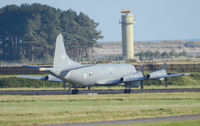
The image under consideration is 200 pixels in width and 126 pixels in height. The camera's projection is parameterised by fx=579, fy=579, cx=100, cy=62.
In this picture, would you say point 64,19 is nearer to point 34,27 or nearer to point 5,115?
point 34,27

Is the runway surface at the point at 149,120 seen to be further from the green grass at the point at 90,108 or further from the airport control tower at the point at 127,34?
the airport control tower at the point at 127,34

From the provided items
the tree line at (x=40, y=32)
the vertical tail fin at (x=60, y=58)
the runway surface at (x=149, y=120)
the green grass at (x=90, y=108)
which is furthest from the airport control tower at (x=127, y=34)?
the runway surface at (x=149, y=120)

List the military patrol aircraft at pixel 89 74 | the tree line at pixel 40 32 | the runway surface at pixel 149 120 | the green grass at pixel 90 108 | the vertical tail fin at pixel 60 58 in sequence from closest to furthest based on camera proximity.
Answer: the runway surface at pixel 149 120, the green grass at pixel 90 108, the vertical tail fin at pixel 60 58, the military patrol aircraft at pixel 89 74, the tree line at pixel 40 32

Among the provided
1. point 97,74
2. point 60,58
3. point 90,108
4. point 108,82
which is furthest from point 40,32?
point 90,108

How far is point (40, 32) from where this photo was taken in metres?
155

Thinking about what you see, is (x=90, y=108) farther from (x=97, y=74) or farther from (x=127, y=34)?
(x=127, y=34)

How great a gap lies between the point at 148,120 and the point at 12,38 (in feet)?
427

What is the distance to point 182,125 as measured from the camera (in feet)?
104

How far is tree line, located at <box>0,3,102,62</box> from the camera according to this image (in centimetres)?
15000

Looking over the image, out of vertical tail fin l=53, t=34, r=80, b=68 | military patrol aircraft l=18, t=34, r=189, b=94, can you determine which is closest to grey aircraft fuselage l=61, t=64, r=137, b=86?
military patrol aircraft l=18, t=34, r=189, b=94

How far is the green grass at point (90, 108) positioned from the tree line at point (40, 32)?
3740 inches

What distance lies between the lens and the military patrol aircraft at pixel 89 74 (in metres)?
53.4

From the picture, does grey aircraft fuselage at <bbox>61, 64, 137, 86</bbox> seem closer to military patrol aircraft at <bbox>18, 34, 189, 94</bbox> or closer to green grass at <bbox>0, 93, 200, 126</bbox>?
military patrol aircraft at <bbox>18, 34, 189, 94</bbox>

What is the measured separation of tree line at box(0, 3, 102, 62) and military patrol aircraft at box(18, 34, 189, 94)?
83869 mm
